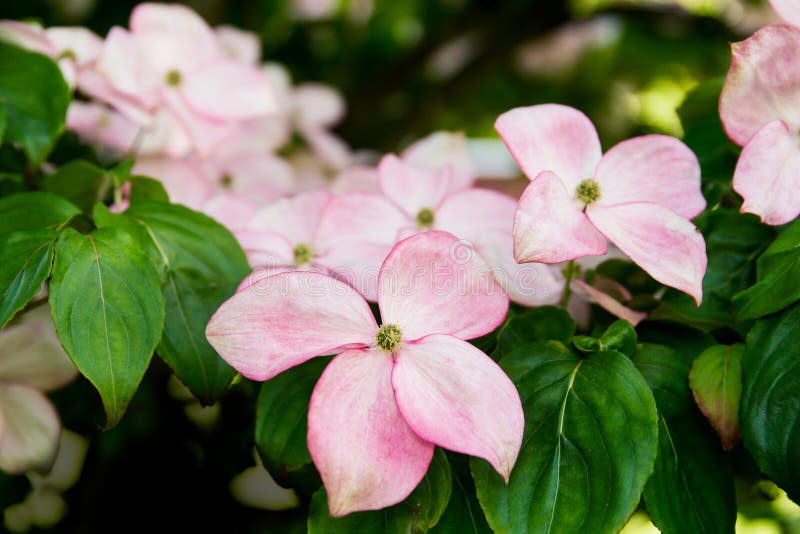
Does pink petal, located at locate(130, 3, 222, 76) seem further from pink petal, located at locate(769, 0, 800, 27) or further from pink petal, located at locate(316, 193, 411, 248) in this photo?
pink petal, located at locate(769, 0, 800, 27)

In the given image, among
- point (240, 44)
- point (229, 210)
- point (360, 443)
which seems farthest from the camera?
point (240, 44)

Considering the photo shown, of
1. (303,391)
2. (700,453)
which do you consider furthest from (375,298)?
(700,453)

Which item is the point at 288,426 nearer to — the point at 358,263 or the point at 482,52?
the point at 358,263

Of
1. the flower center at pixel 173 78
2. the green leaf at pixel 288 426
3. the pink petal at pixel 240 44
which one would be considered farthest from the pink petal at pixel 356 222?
the pink petal at pixel 240 44

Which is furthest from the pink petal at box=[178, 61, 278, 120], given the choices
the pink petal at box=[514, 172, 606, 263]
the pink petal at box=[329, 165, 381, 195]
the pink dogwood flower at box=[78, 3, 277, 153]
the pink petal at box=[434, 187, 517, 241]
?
the pink petal at box=[514, 172, 606, 263]

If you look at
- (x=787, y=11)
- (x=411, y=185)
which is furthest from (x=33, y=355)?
(x=787, y=11)

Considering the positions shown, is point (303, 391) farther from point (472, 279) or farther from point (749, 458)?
point (749, 458)
